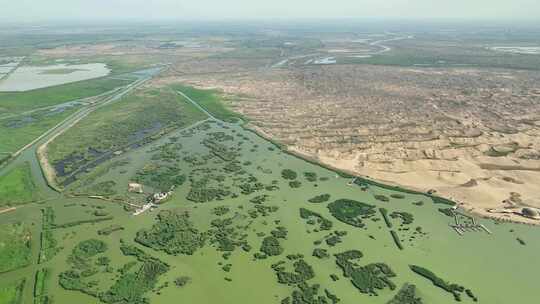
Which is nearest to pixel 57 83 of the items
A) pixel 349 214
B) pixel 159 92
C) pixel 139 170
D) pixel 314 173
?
pixel 159 92

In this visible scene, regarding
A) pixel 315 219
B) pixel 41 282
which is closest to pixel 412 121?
pixel 315 219

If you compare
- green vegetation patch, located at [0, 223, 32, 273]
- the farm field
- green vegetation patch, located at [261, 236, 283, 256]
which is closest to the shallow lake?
the farm field

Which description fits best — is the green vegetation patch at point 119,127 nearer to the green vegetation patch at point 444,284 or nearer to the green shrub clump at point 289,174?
the green shrub clump at point 289,174

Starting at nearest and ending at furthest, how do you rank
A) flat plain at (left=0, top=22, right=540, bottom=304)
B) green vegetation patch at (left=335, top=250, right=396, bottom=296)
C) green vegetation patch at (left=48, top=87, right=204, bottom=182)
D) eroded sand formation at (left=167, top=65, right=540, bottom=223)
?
green vegetation patch at (left=335, top=250, right=396, bottom=296)
flat plain at (left=0, top=22, right=540, bottom=304)
eroded sand formation at (left=167, top=65, right=540, bottom=223)
green vegetation patch at (left=48, top=87, right=204, bottom=182)

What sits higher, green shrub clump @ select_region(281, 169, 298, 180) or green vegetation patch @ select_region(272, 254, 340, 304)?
green shrub clump @ select_region(281, 169, 298, 180)

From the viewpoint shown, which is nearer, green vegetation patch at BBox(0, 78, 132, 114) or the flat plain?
the flat plain

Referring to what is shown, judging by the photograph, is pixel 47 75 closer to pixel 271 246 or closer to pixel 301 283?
pixel 271 246

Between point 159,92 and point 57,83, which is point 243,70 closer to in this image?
point 159,92

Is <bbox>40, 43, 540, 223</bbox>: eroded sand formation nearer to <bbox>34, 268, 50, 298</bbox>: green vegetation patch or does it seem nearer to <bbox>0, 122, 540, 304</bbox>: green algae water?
<bbox>0, 122, 540, 304</bbox>: green algae water
